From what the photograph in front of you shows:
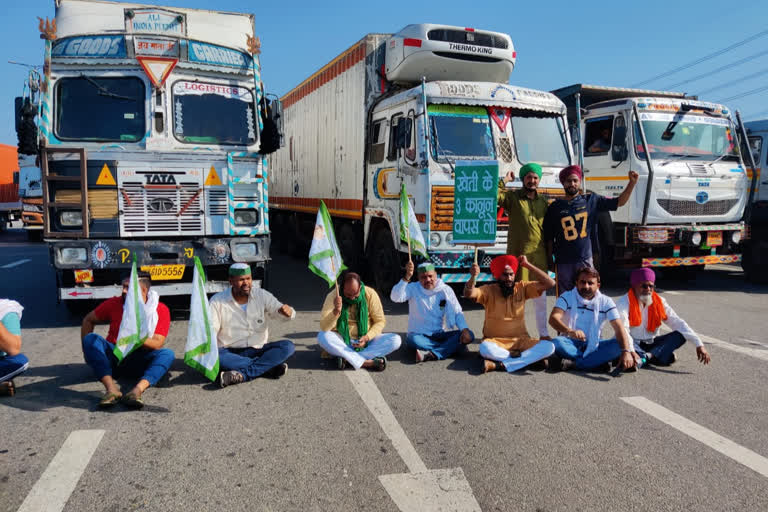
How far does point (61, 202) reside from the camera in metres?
6.63

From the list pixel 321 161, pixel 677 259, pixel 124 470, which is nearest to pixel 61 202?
pixel 124 470

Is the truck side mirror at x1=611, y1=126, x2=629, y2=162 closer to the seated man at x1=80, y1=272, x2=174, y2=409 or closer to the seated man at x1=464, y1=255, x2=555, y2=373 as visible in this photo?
the seated man at x1=464, y1=255, x2=555, y2=373

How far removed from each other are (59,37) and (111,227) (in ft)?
7.40

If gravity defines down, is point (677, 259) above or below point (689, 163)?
below

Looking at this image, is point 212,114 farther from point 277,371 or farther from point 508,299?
point 508,299

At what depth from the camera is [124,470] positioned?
3.39 m

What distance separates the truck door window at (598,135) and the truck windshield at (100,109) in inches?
279

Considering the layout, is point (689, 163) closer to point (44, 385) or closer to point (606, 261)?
point (606, 261)

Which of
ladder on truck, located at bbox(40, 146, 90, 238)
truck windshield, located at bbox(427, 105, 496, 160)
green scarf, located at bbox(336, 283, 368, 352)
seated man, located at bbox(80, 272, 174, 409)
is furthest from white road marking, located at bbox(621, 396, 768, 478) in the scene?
ladder on truck, located at bbox(40, 146, 90, 238)

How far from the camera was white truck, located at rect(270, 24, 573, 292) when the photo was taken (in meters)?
7.65

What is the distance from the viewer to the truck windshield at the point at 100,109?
22.4 ft

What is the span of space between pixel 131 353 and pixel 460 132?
193 inches

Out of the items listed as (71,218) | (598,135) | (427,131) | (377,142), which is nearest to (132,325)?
(71,218)

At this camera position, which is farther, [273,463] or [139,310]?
[139,310]
